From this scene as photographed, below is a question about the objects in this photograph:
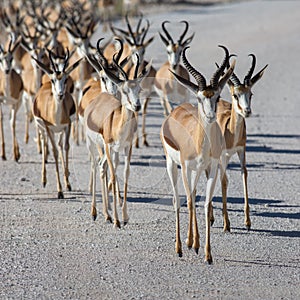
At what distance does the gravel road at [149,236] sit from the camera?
276 inches

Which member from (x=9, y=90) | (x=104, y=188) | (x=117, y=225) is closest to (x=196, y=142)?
(x=117, y=225)

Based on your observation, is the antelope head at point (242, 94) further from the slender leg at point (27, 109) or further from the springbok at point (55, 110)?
the slender leg at point (27, 109)

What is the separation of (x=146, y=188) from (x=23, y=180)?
62.4 inches

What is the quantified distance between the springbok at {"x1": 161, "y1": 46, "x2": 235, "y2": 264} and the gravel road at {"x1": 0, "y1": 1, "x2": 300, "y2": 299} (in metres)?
0.42

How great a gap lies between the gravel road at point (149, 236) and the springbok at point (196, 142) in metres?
0.42

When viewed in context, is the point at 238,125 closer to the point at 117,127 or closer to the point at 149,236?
the point at 117,127

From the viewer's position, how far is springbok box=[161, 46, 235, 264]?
755 centimetres

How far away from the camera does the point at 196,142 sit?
769cm

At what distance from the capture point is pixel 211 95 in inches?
295

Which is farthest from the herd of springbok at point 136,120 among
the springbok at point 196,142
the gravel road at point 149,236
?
the gravel road at point 149,236

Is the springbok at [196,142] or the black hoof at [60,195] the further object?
the black hoof at [60,195]

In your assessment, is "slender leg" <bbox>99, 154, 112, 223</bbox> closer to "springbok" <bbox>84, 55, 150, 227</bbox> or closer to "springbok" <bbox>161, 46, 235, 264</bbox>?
"springbok" <bbox>84, 55, 150, 227</bbox>

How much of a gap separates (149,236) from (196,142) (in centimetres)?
127

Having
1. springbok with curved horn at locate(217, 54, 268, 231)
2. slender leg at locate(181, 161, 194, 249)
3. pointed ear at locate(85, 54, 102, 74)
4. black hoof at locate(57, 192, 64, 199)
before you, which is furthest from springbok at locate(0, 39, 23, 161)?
slender leg at locate(181, 161, 194, 249)
